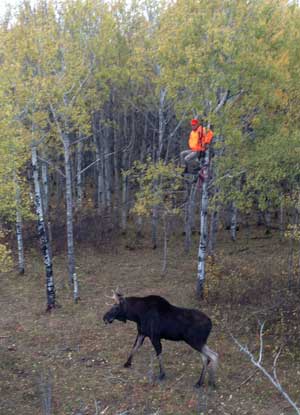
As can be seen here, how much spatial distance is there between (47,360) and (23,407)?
8.09 ft

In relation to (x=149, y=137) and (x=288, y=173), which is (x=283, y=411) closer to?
(x=288, y=173)

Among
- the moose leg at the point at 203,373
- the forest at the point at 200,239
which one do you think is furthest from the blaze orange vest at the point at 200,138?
the moose leg at the point at 203,373

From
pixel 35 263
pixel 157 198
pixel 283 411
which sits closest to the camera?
pixel 283 411

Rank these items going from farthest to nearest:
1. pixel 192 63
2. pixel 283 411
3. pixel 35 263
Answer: pixel 35 263, pixel 192 63, pixel 283 411

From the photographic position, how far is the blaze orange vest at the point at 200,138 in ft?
51.1

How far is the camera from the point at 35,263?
23469mm

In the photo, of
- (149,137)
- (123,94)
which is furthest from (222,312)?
(149,137)

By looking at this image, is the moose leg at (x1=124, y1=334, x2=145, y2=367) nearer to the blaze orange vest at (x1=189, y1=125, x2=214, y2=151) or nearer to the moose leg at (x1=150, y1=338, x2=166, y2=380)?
the moose leg at (x1=150, y1=338, x2=166, y2=380)

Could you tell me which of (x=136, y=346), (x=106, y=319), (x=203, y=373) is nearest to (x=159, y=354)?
(x=136, y=346)

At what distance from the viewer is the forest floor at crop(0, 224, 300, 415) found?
10.6m

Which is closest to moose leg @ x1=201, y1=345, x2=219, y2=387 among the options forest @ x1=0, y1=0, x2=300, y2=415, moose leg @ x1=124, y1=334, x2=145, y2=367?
forest @ x1=0, y1=0, x2=300, y2=415

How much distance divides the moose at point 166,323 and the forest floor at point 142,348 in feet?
2.15

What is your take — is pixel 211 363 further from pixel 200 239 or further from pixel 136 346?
pixel 200 239

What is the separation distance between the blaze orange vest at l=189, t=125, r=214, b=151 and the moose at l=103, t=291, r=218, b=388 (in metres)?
5.93
